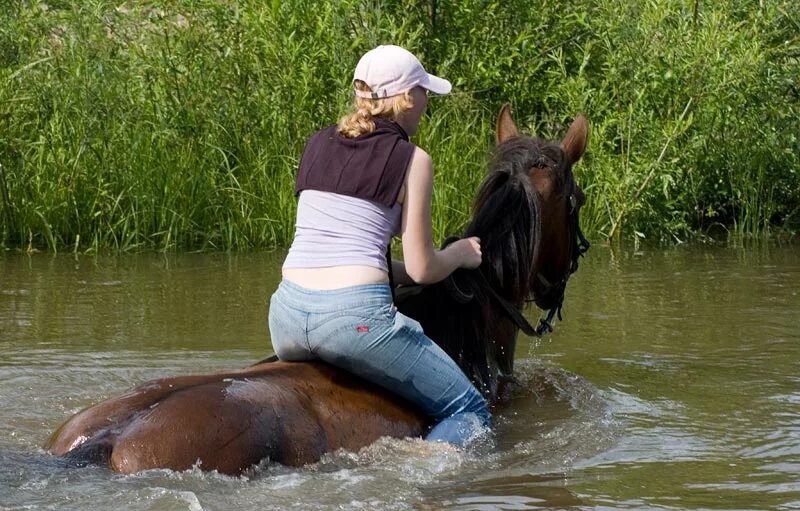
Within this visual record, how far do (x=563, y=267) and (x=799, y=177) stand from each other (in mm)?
6985

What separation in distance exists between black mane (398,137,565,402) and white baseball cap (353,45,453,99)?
89cm

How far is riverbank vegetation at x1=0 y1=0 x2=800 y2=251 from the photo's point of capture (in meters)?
11.6

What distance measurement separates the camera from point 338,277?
4.85 m

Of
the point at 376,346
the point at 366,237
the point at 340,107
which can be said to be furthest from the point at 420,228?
the point at 340,107

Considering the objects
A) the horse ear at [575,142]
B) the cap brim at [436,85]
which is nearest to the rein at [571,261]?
the horse ear at [575,142]

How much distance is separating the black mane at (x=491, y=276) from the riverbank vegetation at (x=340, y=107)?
5490 millimetres

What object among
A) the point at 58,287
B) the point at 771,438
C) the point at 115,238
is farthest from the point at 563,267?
the point at 115,238

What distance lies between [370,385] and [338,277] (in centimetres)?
49

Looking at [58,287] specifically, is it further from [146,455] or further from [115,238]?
[146,455]

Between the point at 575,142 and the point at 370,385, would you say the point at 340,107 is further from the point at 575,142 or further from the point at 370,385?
the point at 370,385

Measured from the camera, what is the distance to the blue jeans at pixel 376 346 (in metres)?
4.83

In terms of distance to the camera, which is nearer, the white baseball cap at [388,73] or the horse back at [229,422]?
the horse back at [229,422]

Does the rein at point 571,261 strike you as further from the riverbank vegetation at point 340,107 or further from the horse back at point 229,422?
the riverbank vegetation at point 340,107

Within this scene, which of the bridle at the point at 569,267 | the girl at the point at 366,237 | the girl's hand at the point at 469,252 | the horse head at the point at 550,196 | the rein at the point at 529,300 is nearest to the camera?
the girl at the point at 366,237
